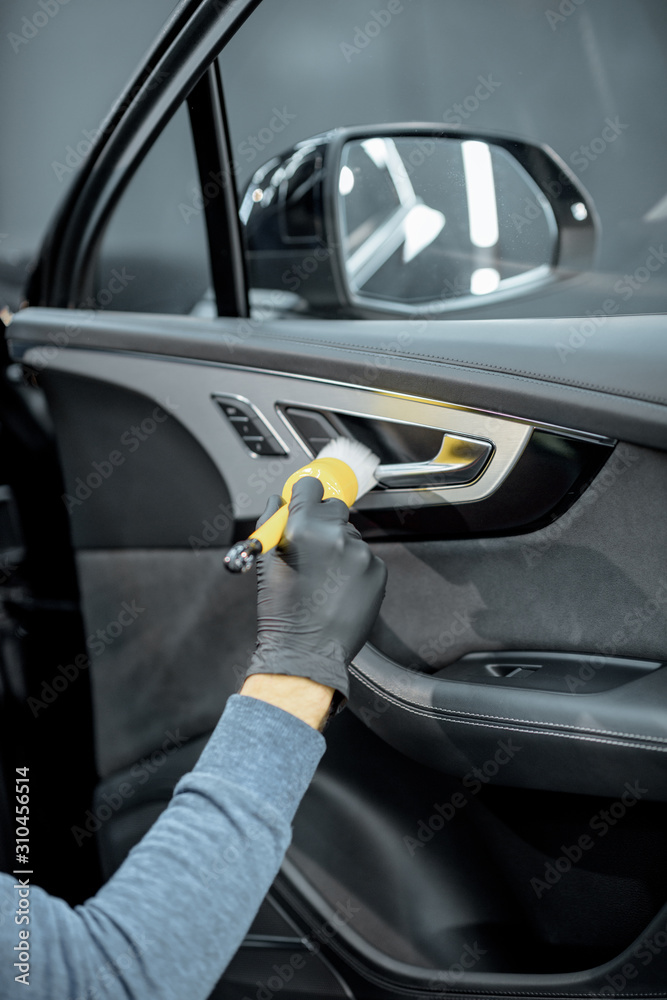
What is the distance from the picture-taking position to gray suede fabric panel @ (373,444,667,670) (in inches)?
36.3

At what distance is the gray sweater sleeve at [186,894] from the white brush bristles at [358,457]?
0.40 meters

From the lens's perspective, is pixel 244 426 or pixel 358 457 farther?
pixel 244 426

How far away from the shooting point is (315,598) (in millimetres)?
798

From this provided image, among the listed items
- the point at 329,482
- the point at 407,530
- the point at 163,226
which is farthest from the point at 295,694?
the point at 163,226

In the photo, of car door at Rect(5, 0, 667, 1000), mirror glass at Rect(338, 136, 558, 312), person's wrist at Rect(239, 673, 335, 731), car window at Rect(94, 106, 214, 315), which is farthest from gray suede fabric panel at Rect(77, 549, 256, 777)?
car window at Rect(94, 106, 214, 315)

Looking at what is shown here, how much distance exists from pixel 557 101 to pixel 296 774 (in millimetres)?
2151

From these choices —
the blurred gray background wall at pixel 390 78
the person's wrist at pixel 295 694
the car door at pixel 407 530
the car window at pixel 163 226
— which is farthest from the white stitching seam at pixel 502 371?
the car window at pixel 163 226

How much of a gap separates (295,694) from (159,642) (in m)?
0.68

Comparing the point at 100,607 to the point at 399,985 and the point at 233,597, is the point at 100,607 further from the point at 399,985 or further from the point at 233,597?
the point at 399,985

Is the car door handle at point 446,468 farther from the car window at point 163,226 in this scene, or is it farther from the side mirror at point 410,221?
the car window at point 163,226

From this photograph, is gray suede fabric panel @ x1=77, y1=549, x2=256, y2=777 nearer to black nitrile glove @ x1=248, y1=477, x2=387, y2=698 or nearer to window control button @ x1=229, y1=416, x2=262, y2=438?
window control button @ x1=229, y1=416, x2=262, y2=438

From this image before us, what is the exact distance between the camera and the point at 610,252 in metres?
1.43

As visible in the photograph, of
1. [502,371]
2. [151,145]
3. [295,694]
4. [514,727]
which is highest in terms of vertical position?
[151,145]

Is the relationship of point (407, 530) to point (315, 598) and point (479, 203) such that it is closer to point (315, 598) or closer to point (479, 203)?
point (315, 598)
